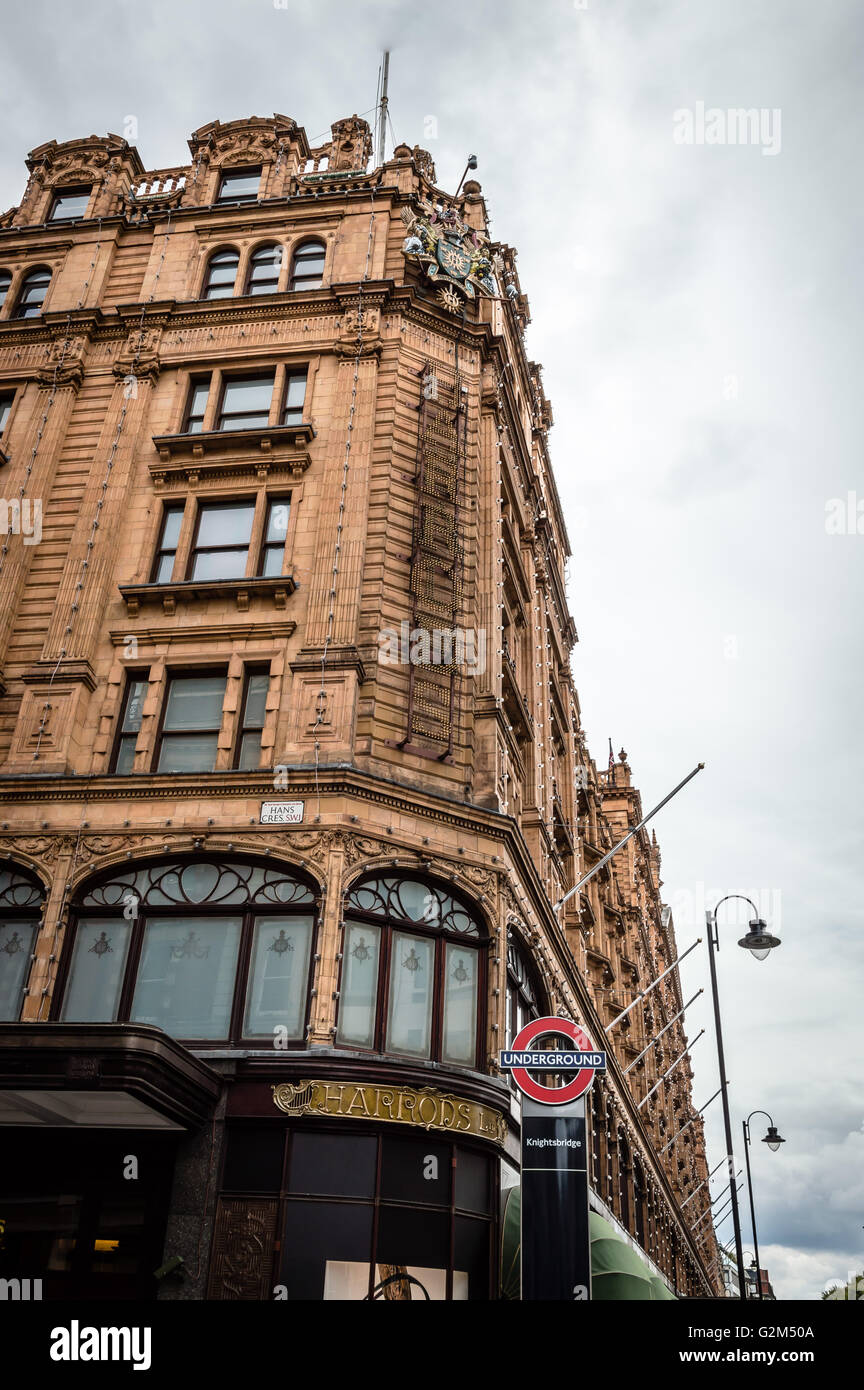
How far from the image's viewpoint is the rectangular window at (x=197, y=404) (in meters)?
28.2

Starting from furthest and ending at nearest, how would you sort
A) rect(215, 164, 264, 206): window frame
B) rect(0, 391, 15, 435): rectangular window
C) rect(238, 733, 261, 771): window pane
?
1. rect(215, 164, 264, 206): window frame
2. rect(0, 391, 15, 435): rectangular window
3. rect(238, 733, 261, 771): window pane

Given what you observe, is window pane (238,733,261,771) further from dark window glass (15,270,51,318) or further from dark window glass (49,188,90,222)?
dark window glass (49,188,90,222)

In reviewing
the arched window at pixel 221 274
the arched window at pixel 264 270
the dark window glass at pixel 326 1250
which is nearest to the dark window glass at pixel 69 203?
the arched window at pixel 221 274

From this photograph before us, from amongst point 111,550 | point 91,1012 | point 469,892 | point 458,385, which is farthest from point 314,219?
point 91,1012

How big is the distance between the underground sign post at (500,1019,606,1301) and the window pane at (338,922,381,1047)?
3.90 meters

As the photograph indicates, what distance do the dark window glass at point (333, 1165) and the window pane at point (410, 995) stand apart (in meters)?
1.90

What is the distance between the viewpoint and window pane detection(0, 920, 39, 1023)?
66.2ft

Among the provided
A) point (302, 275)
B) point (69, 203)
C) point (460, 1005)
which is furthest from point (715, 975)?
point (69, 203)

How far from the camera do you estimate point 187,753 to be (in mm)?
22844

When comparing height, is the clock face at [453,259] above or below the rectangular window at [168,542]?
above

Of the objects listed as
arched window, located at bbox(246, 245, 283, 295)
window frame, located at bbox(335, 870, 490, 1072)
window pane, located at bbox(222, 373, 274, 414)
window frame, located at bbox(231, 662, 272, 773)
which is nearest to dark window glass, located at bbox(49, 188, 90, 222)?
arched window, located at bbox(246, 245, 283, 295)

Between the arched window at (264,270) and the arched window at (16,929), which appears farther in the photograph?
the arched window at (264,270)

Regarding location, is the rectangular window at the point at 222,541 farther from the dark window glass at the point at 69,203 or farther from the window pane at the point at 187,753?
the dark window glass at the point at 69,203
